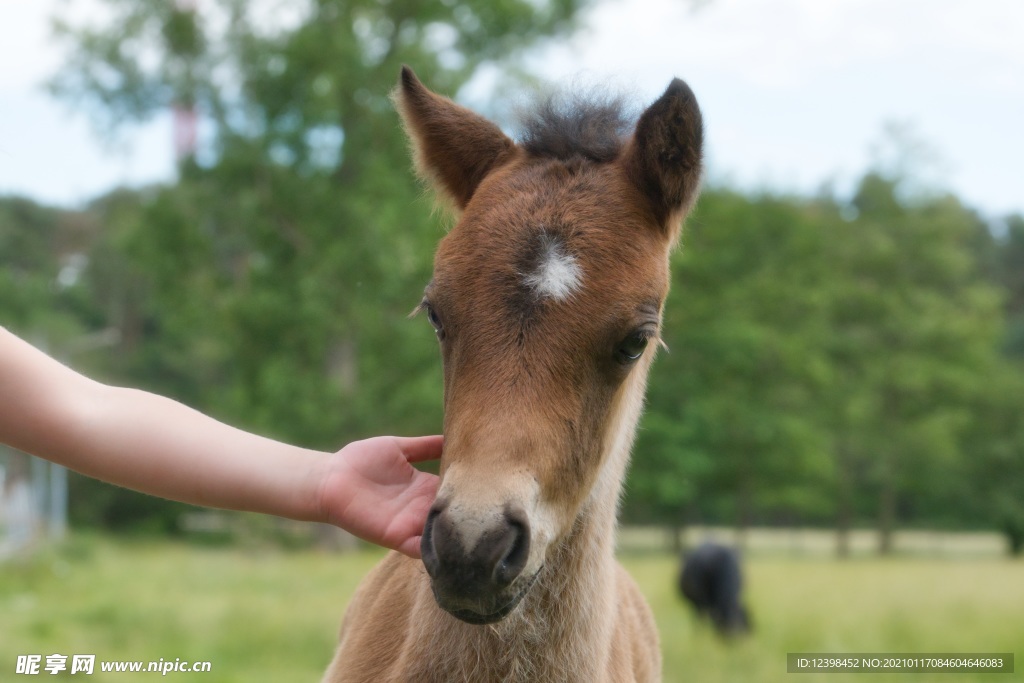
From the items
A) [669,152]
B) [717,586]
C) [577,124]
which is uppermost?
[577,124]

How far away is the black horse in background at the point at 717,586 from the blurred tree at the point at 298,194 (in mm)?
8323

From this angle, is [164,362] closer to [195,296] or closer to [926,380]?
[195,296]

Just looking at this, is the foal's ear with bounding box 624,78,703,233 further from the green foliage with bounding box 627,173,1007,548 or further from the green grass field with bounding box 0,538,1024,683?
the green foliage with bounding box 627,173,1007,548

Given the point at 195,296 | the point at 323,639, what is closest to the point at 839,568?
the point at 323,639

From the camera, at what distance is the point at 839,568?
63.7ft

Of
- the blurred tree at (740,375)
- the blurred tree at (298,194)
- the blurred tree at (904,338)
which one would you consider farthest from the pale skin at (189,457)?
the blurred tree at (904,338)

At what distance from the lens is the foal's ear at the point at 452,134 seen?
114 inches

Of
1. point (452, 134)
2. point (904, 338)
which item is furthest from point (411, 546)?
point (904, 338)

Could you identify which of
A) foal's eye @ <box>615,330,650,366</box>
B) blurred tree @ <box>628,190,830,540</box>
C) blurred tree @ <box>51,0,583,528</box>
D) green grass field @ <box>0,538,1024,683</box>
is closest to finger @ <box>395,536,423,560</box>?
foal's eye @ <box>615,330,650,366</box>

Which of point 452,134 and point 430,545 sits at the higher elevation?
point 452,134

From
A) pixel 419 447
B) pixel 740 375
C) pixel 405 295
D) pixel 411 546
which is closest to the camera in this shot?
pixel 411 546

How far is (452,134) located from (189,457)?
4.29 ft

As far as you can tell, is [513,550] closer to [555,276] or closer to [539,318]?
[539,318]

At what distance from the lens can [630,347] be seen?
2367mm
